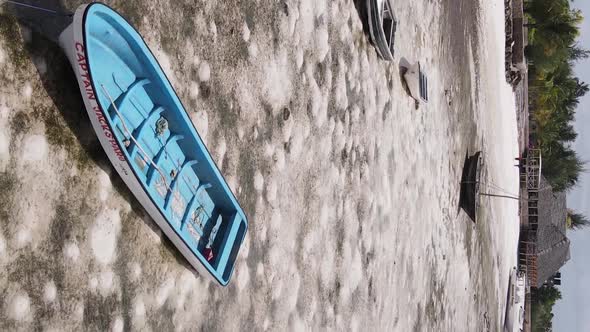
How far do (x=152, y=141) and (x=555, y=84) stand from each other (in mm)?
16955

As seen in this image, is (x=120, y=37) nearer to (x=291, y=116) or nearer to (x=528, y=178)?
(x=291, y=116)

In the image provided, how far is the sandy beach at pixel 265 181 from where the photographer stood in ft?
5.19

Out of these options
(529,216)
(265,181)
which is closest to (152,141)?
(265,181)

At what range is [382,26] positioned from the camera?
13.2 feet

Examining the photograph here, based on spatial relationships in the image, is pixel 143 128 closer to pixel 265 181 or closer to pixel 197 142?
pixel 197 142

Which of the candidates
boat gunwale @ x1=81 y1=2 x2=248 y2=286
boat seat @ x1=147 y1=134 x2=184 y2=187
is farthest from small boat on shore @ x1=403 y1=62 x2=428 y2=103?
boat seat @ x1=147 y1=134 x2=184 y2=187

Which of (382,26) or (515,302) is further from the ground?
(382,26)

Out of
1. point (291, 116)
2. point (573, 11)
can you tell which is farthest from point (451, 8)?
point (573, 11)

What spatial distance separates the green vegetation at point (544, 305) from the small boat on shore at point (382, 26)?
49.6 ft

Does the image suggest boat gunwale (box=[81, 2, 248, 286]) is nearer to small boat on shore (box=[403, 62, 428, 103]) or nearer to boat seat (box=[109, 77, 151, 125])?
boat seat (box=[109, 77, 151, 125])

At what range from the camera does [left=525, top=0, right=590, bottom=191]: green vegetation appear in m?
12.5

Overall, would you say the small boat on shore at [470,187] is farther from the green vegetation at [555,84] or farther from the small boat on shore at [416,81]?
the green vegetation at [555,84]

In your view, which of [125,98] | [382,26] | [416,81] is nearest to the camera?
[125,98]

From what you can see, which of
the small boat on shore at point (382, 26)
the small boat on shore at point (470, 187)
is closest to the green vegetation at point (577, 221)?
the small boat on shore at point (470, 187)
